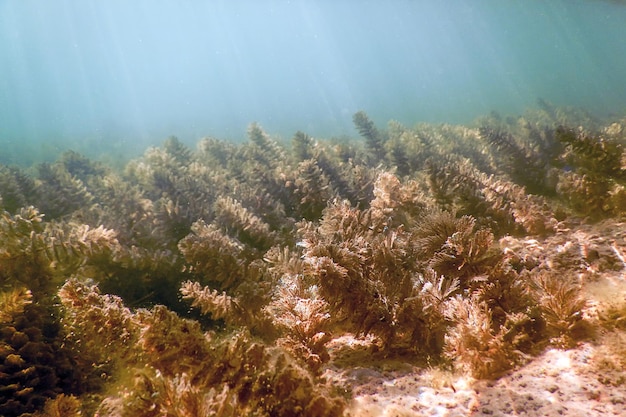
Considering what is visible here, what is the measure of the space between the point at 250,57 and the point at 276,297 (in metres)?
191

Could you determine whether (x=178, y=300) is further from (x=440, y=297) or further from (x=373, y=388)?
(x=440, y=297)

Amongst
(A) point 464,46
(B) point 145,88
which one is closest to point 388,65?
(A) point 464,46

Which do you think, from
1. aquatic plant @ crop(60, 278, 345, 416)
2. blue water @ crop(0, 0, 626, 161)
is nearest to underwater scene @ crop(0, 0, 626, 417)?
aquatic plant @ crop(60, 278, 345, 416)

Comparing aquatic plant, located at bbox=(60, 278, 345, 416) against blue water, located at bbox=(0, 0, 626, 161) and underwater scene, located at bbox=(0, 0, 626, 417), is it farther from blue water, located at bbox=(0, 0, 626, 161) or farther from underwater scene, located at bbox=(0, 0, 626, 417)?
blue water, located at bbox=(0, 0, 626, 161)

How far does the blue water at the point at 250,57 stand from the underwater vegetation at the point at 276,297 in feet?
186

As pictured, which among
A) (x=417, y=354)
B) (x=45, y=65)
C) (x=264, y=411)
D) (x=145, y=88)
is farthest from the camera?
(x=145, y=88)

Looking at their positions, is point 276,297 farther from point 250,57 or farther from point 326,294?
point 250,57

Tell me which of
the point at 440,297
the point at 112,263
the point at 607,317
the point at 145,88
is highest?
the point at 145,88

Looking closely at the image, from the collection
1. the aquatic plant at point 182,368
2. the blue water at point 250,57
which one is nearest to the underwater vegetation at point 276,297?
the aquatic plant at point 182,368

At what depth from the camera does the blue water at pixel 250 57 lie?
71188 millimetres

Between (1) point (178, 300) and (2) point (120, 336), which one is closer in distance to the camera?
(2) point (120, 336)

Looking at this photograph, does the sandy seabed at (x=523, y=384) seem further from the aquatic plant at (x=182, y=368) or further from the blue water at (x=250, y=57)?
the blue water at (x=250, y=57)

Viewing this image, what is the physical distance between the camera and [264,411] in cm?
205

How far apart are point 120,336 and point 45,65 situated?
507 ft
